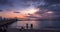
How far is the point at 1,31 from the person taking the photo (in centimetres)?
1822

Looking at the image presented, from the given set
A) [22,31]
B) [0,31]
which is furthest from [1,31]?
[22,31]

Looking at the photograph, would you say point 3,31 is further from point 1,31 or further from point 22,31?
point 22,31

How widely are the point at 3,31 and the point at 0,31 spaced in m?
0.43

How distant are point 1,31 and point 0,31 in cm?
12

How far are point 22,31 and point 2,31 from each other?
274cm

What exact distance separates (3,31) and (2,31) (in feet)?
0.91

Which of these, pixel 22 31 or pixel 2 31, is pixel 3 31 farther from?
pixel 22 31

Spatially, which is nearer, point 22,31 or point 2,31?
point 2,31

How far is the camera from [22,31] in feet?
64.8

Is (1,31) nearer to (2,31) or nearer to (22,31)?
(2,31)

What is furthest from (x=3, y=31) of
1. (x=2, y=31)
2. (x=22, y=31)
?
(x=22, y=31)

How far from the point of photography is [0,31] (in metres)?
18.2

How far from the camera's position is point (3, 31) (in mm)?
18531
